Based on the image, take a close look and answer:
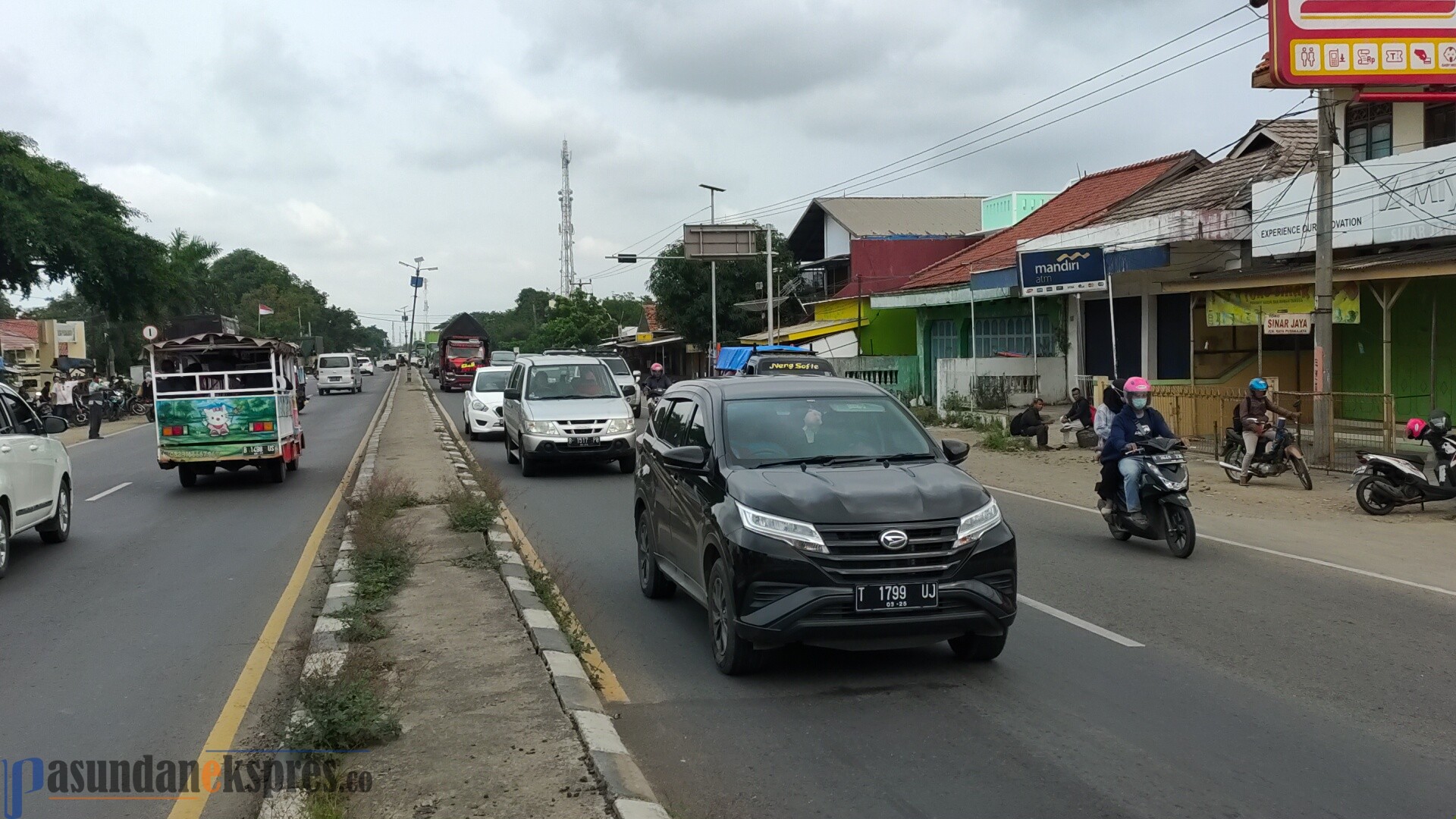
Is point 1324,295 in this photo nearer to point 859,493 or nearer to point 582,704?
point 859,493

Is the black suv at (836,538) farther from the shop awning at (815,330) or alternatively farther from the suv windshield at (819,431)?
the shop awning at (815,330)

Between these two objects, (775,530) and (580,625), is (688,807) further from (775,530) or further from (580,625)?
(580,625)

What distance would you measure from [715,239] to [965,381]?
19.9 m

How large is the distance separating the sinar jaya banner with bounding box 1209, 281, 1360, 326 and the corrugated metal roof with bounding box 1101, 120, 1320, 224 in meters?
2.72

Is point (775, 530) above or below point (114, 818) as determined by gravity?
above

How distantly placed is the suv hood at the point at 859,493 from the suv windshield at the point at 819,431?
0.89 ft

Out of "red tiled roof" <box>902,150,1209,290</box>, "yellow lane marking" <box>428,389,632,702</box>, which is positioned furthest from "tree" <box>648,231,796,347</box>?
"yellow lane marking" <box>428,389,632,702</box>

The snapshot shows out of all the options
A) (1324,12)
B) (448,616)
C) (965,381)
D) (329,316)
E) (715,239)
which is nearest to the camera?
(448,616)

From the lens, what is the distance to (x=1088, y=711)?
5.89 metres

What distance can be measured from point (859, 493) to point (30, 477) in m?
8.48

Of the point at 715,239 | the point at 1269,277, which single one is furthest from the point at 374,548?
the point at 715,239

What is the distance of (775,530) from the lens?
6199 millimetres

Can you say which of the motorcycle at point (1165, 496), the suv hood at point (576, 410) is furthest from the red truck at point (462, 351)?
the motorcycle at point (1165, 496)

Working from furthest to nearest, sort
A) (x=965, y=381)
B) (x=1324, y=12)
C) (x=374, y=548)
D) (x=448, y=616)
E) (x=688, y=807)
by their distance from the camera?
(x=965, y=381) → (x=1324, y=12) → (x=374, y=548) → (x=448, y=616) → (x=688, y=807)
